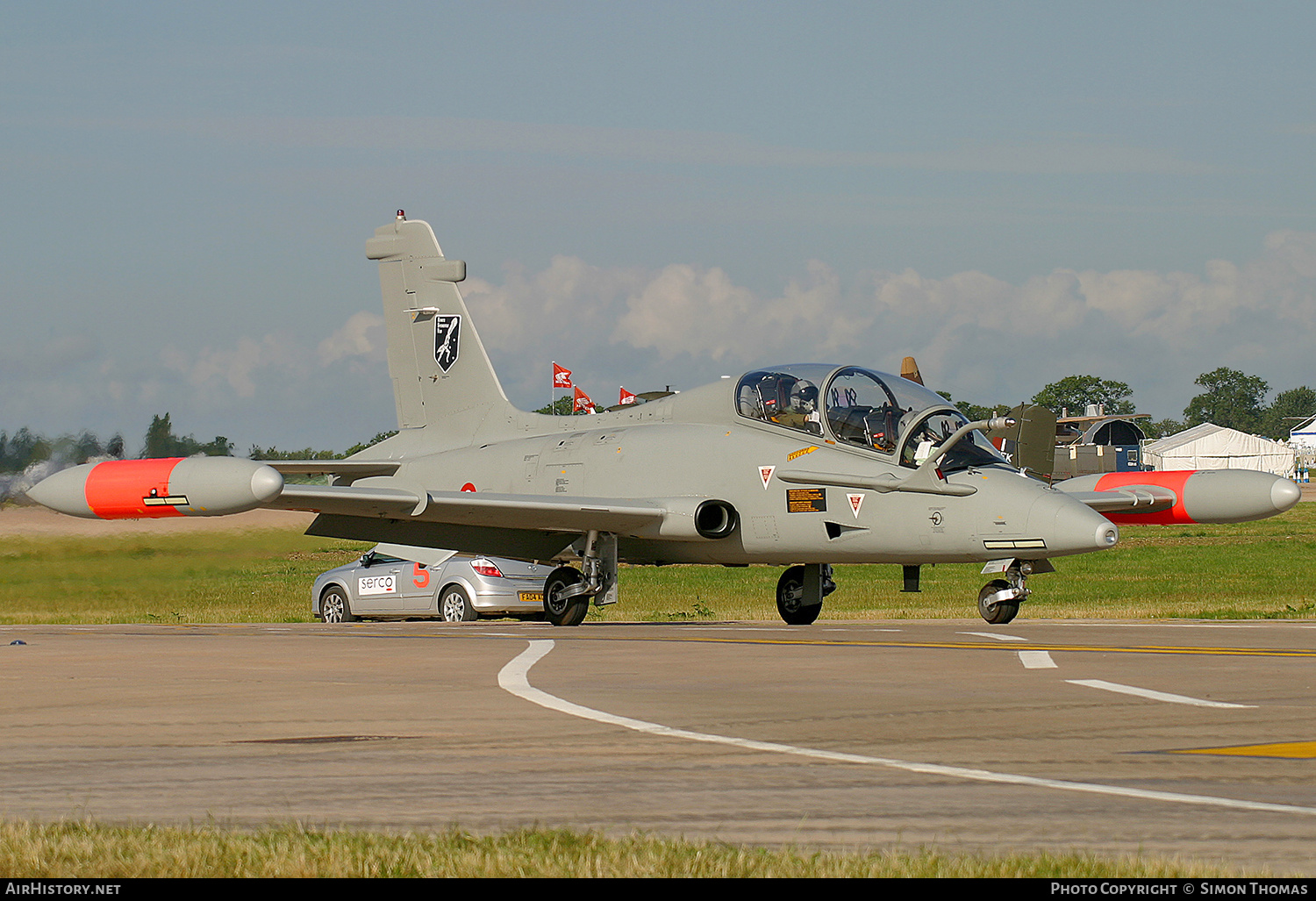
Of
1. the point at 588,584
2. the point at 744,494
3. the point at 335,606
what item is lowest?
the point at 335,606

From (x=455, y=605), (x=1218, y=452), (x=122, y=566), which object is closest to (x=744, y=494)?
(x=455, y=605)

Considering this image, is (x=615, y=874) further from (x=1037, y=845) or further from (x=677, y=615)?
(x=677, y=615)

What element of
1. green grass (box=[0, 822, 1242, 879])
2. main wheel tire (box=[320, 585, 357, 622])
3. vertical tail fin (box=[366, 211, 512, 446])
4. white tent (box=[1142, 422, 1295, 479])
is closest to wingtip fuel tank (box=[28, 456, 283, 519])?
vertical tail fin (box=[366, 211, 512, 446])

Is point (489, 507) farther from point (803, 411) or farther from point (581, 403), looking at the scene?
point (581, 403)

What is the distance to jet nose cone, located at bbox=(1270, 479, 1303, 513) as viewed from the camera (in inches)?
818

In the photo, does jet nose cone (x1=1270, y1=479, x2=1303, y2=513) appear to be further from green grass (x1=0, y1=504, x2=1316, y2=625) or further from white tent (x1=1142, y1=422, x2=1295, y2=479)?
white tent (x1=1142, y1=422, x2=1295, y2=479)

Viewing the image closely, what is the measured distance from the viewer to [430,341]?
27.8 meters

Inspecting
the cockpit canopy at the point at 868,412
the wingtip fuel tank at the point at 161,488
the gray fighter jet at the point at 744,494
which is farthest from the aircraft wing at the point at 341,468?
the cockpit canopy at the point at 868,412

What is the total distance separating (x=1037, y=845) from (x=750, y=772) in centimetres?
202

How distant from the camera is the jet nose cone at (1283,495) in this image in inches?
818

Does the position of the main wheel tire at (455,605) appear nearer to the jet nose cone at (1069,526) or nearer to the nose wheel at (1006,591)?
the nose wheel at (1006,591)

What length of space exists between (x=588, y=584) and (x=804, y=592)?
3.13 m

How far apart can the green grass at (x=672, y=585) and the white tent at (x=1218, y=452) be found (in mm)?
105944

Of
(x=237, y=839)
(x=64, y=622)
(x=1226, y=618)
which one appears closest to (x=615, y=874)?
(x=237, y=839)
